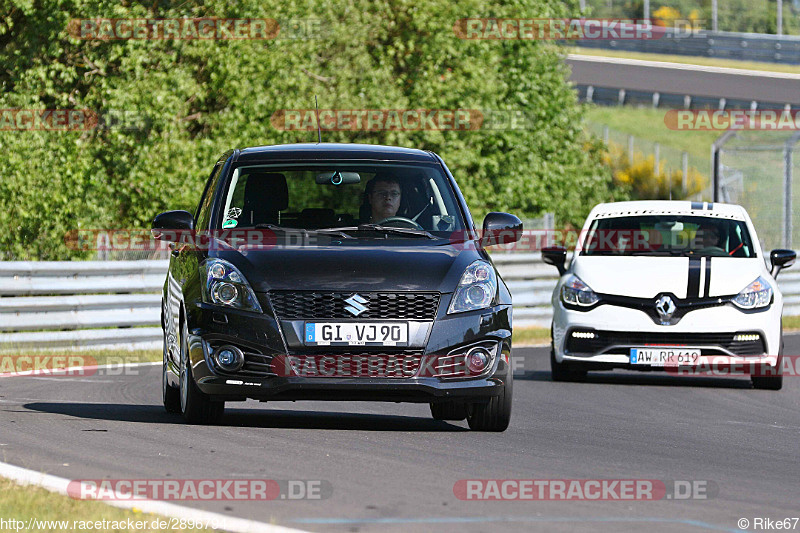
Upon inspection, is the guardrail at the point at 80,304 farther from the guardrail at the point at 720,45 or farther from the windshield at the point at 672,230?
the guardrail at the point at 720,45

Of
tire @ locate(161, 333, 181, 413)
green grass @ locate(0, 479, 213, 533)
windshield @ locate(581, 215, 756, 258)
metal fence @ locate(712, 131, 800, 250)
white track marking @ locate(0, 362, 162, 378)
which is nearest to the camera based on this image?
green grass @ locate(0, 479, 213, 533)

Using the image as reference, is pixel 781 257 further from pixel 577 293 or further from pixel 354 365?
pixel 354 365

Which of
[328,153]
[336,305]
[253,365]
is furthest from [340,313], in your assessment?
[328,153]

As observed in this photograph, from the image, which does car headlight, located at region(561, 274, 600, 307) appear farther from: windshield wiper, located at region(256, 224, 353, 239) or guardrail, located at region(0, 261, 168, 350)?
guardrail, located at region(0, 261, 168, 350)

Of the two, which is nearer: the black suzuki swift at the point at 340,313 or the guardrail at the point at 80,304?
the black suzuki swift at the point at 340,313

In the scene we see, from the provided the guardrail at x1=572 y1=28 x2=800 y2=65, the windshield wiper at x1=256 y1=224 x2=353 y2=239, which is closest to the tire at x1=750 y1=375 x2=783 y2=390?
the windshield wiper at x1=256 y1=224 x2=353 y2=239

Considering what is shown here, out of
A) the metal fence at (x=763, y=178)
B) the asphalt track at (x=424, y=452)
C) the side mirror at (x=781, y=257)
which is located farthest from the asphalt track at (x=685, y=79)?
the asphalt track at (x=424, y=452)

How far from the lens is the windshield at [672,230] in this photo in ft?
47.9

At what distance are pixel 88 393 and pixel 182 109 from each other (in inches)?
626

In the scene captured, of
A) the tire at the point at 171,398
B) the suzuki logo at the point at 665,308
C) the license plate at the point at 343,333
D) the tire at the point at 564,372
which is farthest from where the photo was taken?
the tire at the point at 564,372

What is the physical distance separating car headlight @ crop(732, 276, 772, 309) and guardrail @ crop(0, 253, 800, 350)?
23.8ft

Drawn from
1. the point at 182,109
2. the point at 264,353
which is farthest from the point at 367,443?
the point at 182,109

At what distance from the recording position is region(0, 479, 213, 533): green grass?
5809 mm

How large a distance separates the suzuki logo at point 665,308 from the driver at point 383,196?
14.9 feet
